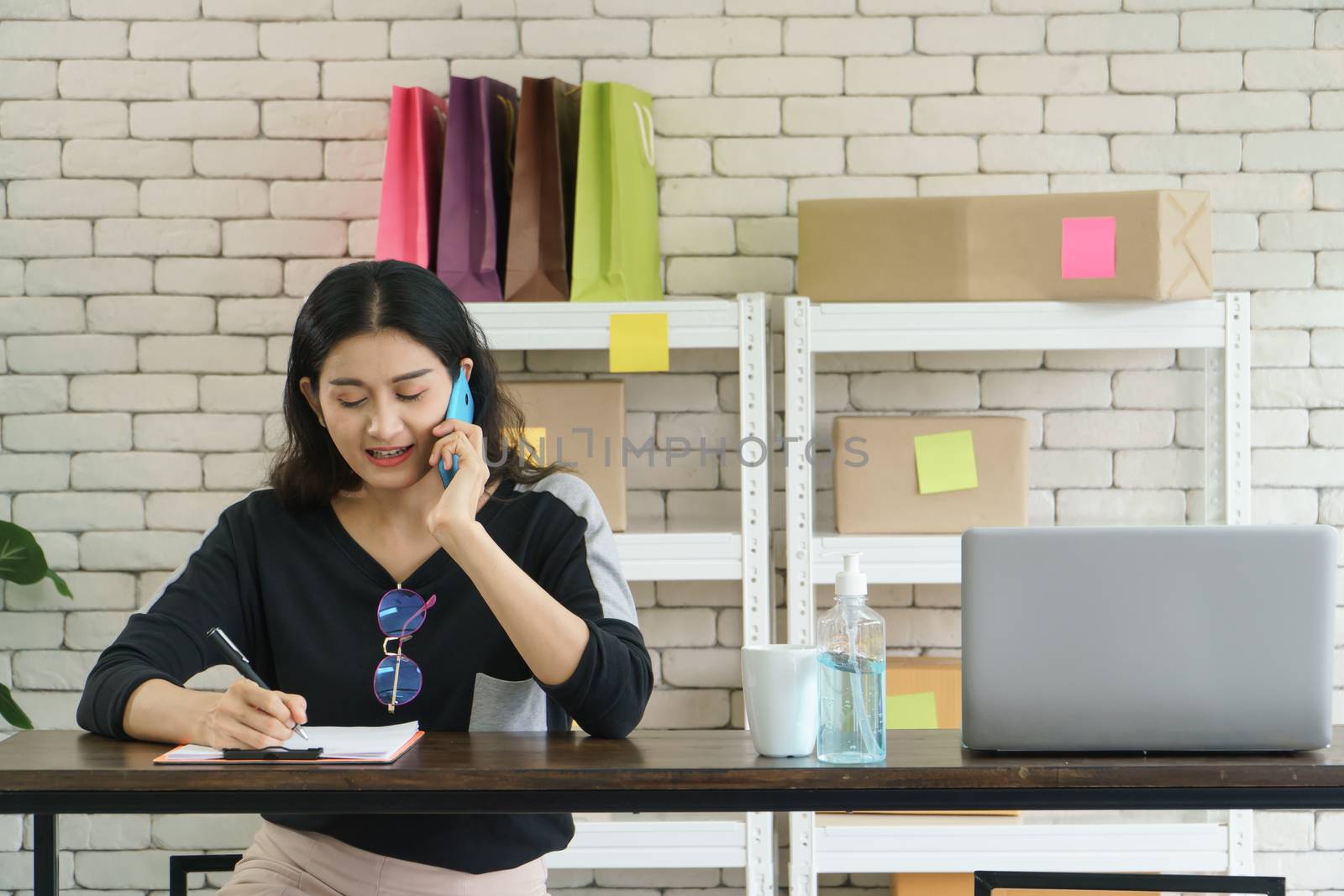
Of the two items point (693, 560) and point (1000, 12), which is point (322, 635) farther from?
point (1000, 12)

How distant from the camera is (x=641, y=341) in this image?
2.23 meters

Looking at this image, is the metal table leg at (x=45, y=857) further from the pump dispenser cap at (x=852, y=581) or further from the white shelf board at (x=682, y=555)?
the white shelf board at (x=682, y=555)

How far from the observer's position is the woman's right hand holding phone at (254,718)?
1163 mm

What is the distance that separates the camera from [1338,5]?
2496 millimetres

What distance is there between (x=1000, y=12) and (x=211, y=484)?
201cm

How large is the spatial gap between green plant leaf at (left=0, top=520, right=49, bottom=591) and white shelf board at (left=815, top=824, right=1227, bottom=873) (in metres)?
1.64

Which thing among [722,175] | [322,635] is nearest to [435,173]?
[722,175]

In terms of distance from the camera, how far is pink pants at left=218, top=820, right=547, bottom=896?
132cm

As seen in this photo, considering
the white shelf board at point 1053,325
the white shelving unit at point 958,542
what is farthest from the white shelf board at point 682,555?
the white shelf board at point 1053,325

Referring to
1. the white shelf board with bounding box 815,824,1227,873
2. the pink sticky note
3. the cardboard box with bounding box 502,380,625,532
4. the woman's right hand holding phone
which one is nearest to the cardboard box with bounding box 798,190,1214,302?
the pink sticky note

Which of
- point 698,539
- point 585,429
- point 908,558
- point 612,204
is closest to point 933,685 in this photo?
point 908,558

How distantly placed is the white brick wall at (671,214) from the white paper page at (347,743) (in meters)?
1.33

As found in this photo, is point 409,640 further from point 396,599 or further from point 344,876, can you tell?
point 344,876

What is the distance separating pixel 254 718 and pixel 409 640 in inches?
12.1
